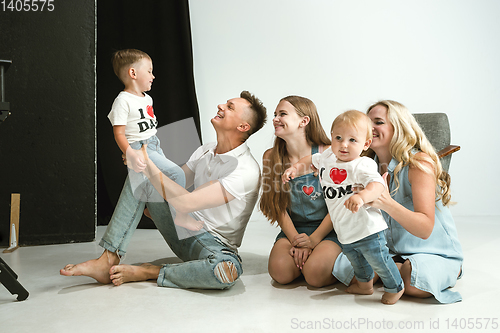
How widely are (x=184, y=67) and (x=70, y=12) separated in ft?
3.27

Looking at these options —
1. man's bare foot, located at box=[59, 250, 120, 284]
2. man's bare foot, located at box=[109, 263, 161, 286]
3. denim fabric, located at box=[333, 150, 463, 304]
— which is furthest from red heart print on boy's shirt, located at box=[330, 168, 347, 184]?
man's bare foot, located at box=[59, 250, 120, 284]

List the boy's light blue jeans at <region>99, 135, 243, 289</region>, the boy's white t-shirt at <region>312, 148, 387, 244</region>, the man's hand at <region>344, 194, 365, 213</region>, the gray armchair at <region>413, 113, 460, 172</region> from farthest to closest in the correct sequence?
the gray armchair at <region>413, 113, 460, 172</region>
the boy's light blue jeans at <region>99, 135, 243, 289</region>
the boy's white t-shirt at <region>312, 148, 387, 244</region>
the man's hand at <region>344, 194, 365, 213</region>

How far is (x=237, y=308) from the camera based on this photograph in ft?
5.24

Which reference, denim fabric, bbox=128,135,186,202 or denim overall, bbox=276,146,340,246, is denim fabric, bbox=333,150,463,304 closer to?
denim overall, bbox=276,146,340,246

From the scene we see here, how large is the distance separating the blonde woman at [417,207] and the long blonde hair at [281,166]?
0.90 feet

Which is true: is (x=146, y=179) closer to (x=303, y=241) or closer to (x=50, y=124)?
(x=303, y=241)

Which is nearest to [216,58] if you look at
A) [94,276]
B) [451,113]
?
[451,113]

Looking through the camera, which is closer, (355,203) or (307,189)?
(355,203)

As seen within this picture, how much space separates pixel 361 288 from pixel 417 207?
0.40 metres

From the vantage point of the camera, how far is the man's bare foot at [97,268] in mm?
1750

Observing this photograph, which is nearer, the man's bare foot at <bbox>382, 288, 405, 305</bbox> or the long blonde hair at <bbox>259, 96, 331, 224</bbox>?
the man's bare foot at <bbox>382, 288, 405, 305</bbox>

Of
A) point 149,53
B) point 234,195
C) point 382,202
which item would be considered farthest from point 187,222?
point 149,53

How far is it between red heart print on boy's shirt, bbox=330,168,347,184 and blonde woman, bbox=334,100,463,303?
0.77ft

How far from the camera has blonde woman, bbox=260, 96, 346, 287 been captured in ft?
6.14
